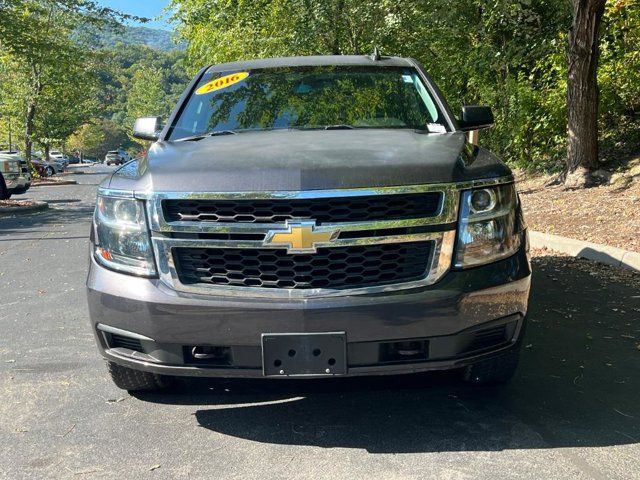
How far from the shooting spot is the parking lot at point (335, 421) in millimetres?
2863

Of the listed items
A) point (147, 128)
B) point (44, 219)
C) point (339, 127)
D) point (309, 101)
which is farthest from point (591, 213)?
point (44, 219)

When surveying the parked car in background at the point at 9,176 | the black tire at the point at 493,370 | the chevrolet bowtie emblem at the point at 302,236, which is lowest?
the parked car in background at the point at 9,176

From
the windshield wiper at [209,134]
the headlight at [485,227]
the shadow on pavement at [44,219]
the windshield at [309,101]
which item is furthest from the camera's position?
the shadow on pavement at [44,219]

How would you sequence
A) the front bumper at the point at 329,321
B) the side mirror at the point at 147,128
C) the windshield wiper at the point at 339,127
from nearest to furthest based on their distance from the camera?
1. the front bumper at the point at 329,321
2. the windshield wiper at the point at 339,127
3. the side mirror at the point at 147,128

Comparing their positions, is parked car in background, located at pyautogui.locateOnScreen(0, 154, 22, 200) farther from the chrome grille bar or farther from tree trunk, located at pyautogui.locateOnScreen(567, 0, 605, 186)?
the chrome grille bar

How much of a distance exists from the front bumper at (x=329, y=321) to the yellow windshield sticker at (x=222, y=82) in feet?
6.09

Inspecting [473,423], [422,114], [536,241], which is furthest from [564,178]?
[473,423]

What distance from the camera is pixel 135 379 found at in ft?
11.5

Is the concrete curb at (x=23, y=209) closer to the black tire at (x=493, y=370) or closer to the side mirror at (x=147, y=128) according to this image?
the side mirror at (x=147, y=128)

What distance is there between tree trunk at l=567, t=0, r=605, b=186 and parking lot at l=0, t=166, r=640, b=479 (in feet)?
24.4

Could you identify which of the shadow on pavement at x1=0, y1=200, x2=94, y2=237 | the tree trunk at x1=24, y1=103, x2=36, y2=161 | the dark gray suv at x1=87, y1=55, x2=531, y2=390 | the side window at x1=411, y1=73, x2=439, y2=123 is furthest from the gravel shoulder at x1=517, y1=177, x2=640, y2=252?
the tree trunk at x1=24, y1=103, x2=36, y2=161

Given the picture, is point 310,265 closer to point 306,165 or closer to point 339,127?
point 306,165

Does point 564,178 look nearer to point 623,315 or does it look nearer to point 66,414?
point 623,315

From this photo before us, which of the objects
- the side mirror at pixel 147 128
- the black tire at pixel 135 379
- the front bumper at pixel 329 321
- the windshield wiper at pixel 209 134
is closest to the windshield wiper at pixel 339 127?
the windshield wiper at pixel 209 134
